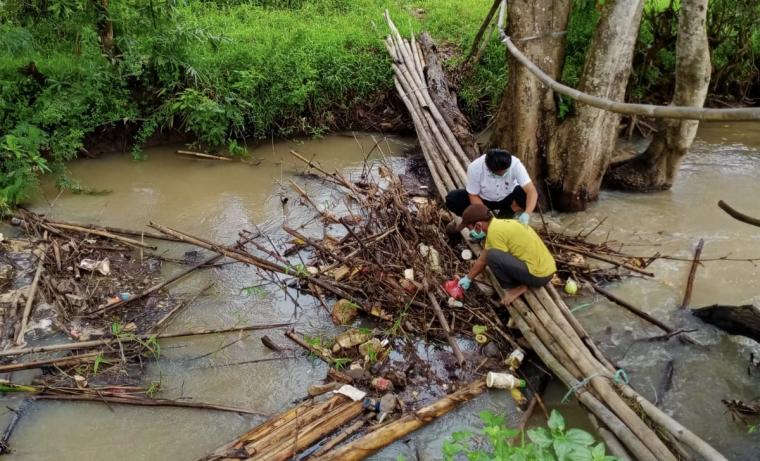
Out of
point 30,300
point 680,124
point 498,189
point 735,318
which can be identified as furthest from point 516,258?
point 30,300

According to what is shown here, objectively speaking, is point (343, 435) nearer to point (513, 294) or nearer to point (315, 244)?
point (513, 294)

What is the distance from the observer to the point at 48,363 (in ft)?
13.9

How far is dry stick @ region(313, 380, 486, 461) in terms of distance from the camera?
137 inches

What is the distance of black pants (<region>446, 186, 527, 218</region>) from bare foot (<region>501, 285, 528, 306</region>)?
4.38ft

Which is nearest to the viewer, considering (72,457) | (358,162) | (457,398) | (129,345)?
(72,457)

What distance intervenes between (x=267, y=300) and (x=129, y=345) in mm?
1231

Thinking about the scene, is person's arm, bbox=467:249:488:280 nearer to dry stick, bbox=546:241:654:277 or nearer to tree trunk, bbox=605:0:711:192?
dry stick, bbox=546:241:654:277

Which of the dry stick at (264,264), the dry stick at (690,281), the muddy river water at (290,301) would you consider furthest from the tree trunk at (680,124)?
the dry stick at (264,264)

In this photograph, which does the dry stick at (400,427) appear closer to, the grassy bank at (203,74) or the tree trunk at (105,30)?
the grassy bank at (203,74)

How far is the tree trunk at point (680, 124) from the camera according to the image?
5691 millimetres

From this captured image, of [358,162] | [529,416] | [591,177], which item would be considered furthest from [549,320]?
[358,162]

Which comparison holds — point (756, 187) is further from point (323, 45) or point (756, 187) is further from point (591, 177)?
point (323, 45)

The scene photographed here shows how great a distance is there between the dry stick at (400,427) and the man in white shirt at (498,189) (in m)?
→ 1.66

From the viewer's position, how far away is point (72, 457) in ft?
12.1
